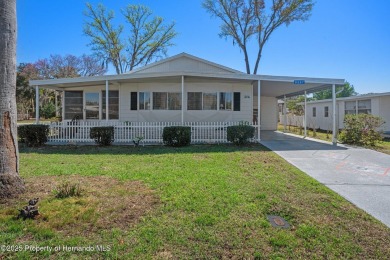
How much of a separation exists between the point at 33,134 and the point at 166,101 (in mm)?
6404

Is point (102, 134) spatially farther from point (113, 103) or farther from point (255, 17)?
point (255, 17)

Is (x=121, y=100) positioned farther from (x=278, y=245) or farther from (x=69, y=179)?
(x=278, y=245)

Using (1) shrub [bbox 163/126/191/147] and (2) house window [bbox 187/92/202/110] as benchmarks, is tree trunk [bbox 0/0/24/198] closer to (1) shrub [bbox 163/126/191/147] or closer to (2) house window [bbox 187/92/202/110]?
(1) shrub [bbox 163/126/191/147]

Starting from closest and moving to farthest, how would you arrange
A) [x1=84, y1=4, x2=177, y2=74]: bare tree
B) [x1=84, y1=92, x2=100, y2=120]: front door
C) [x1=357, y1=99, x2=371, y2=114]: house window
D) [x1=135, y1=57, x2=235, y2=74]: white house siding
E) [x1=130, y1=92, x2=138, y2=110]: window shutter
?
1. [x1=130, y1=92, x2=138, y2=110]: window shutter
2. [x1=84, y1=92, x2=100, y2=120]: front door
3. [x1=135, y1=57, x2=235, y2=74]: white house siding
4. [x1=357, y1=99, x2=371, y2=114]: house window
5. [x1=84, y1=4, x2=177, y2=74]: bare tree

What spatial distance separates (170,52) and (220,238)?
3352 centimetres

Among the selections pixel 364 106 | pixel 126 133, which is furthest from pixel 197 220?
pixel 364 106

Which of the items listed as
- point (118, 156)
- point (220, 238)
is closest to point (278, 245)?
point (220, 238)

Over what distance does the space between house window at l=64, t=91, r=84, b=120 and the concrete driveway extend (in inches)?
450

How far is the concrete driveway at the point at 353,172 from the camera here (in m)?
4.15

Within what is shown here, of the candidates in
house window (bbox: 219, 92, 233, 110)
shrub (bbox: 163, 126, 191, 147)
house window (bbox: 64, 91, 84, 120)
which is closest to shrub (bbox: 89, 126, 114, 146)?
shrub (bbox: 163, 126, 191, 147)

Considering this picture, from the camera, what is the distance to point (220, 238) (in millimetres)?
2832

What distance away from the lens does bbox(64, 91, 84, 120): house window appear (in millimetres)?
14586

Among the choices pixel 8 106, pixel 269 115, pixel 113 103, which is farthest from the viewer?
pixel 269 115

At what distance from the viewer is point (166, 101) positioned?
13.4 metres
